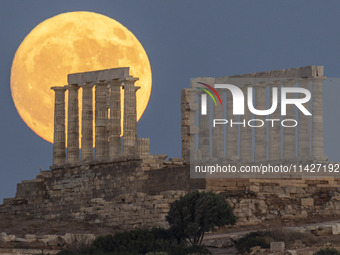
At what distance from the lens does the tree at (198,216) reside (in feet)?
298

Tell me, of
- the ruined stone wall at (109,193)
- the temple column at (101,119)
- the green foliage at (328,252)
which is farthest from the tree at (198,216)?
the temple column at (101,119)

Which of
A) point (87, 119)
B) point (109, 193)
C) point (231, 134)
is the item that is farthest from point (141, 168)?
point (231, 134)

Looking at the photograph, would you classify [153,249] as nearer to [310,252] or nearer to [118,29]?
[310,252]

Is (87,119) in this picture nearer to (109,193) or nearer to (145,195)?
(109,193)

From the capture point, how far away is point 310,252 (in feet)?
278

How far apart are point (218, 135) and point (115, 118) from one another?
39.7ft

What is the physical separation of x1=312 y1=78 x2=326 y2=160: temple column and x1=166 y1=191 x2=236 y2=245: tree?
21550 millimetres

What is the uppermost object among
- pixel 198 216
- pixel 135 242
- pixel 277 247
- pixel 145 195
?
pixel 145 195

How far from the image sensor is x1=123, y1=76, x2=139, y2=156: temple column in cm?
10981

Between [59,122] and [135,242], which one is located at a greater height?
[59,122]

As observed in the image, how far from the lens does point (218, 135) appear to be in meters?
121

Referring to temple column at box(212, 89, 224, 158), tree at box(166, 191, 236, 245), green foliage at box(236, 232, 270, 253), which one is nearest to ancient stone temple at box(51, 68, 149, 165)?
temple column at box(212, 89, 224, 158)

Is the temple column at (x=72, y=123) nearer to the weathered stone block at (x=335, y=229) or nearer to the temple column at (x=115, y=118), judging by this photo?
the temple column at (x=115, y=118)

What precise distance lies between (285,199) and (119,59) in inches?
861
